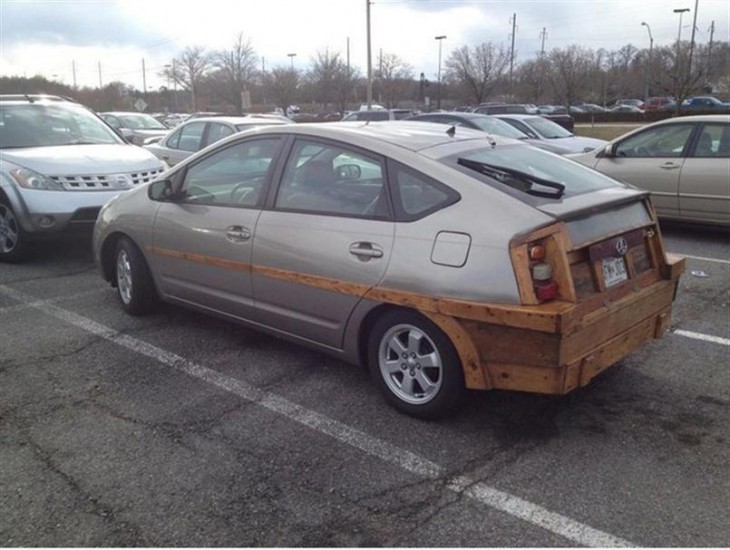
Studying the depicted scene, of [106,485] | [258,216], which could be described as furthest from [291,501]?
[258,216]

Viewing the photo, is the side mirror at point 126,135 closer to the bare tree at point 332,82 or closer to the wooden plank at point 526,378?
the wooden plank at point 526,378

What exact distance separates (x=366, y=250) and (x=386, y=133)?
34.0 inches

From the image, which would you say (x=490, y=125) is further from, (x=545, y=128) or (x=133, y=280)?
(x=133, y=280)

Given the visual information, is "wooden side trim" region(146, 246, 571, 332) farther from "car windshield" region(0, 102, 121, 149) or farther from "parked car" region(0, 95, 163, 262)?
"car windshield" region(0, 102, 121, 149)

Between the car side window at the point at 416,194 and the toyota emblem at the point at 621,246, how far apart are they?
0.91 metres

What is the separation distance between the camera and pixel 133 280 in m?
5.19

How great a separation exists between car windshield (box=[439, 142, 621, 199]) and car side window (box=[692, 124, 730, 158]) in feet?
15.3

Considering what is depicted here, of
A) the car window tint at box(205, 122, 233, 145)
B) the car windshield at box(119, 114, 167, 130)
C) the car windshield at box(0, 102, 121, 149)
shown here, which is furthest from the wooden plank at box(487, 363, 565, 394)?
the car windshield at box(119, 114, 167, 130)

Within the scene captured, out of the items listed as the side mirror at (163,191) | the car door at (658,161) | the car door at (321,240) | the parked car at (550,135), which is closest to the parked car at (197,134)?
the side mirror at (163,191)

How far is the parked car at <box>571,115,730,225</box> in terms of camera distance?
7.73 meters

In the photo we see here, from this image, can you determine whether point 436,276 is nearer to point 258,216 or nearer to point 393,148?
point 393,148

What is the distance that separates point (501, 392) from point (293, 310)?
53.4 inches

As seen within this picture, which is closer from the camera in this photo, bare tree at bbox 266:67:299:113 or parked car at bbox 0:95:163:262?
parked car at bbox 0:95:163:262

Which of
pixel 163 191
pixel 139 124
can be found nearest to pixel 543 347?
pixel 163 191
